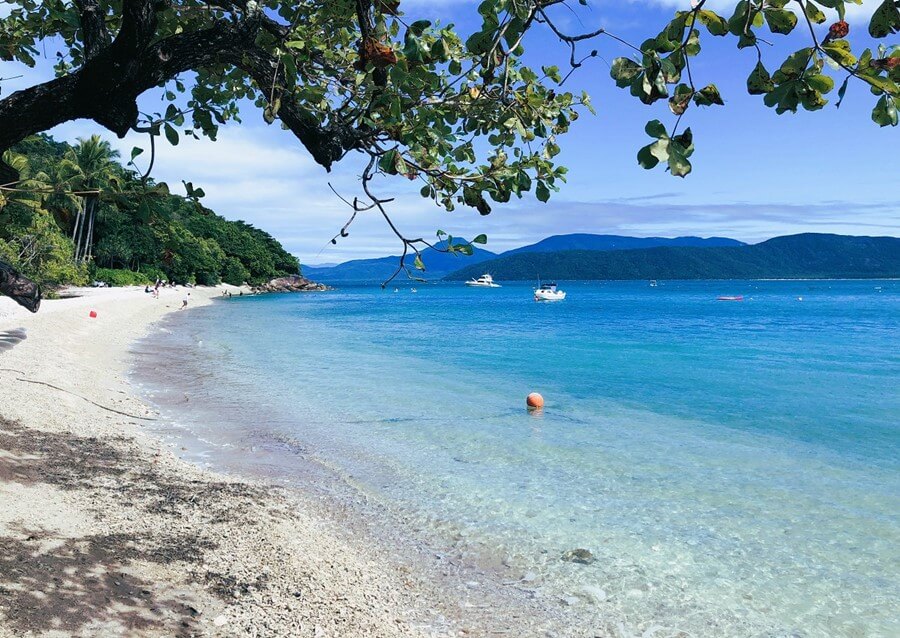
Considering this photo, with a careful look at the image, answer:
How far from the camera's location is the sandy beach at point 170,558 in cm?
511

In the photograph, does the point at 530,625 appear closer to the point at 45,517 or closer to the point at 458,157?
the point at 458,157

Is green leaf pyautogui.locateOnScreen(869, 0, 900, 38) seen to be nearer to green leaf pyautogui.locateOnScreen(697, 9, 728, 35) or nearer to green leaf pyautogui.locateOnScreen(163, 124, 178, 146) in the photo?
green leaf pyautogui.locateOnScreen(697, 9, 728, 35)

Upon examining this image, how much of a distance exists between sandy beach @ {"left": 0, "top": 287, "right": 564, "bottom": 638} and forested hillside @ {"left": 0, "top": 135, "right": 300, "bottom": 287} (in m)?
2.86

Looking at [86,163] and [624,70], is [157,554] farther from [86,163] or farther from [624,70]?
[86,163]

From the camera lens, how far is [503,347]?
122 ft

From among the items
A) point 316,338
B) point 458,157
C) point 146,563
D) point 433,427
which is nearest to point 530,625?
point 146,563

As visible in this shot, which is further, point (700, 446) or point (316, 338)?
point (316, 338)

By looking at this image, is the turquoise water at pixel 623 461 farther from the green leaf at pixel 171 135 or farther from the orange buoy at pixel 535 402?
the green leaf at pixel 171 135

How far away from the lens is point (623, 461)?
41.8ft

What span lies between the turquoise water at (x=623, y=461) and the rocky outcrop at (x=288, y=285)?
369ft

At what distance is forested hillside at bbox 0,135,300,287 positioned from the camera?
3672 millimetres

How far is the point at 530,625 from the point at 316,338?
1406 inches

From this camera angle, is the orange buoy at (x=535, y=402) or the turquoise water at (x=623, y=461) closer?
the turquoise water at (x=623, y=461)

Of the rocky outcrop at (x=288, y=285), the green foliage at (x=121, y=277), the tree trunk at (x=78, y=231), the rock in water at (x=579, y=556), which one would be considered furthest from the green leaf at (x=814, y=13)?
the rocky outcrop at (x=288, y=285)
